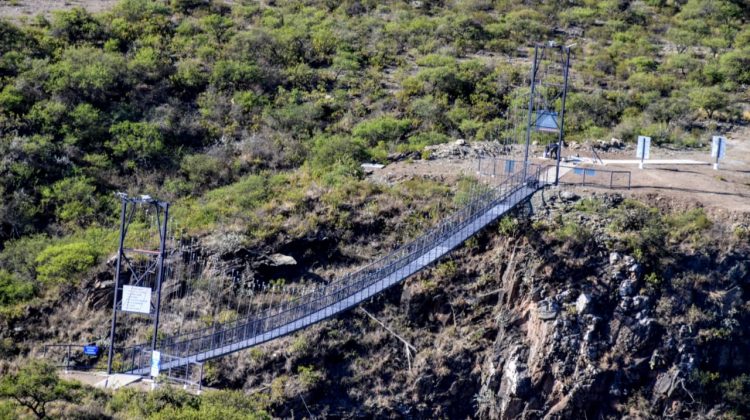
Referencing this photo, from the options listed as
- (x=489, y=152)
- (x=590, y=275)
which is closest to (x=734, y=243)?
(x=590, y=275)

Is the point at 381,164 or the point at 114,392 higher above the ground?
the point at 381,164

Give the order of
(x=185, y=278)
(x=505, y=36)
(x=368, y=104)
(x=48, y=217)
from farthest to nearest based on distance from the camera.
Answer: (x=505, y=36) → (x=368, y=104) → (x=48, y=217) → (x=185, y=278)

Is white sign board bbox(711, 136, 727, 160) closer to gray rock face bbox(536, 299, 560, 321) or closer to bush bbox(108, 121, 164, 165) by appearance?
gray rock face bbox(536, 299, 560, 321)

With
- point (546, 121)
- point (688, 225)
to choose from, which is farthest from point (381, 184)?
point (688, 225)

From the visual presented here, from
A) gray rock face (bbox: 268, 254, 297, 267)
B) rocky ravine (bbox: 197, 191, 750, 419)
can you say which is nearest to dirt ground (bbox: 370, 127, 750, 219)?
rocky ravine (bbox: 197, 191, 750, 419)

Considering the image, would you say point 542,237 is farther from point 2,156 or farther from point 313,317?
point 2,156

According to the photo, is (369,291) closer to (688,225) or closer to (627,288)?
(627,288)
